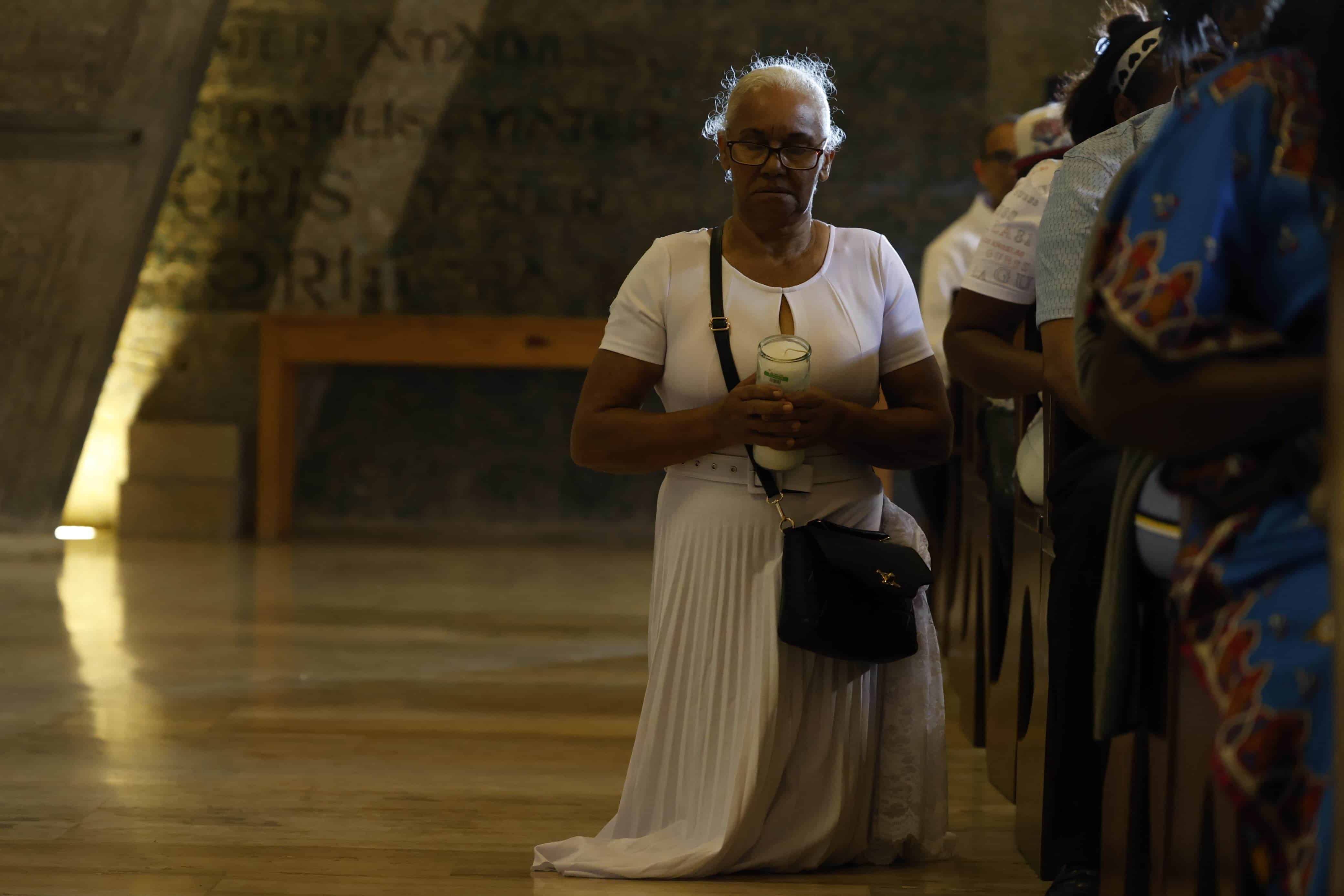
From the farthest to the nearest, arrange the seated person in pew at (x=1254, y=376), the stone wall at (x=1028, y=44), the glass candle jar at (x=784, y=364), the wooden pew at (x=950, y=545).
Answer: the stone wall at (x=1028, y=44)
the wooden pew at (x=950, y=545)
the glass candle jar at (x=784, y=364)
the seated person in pew at (x=1254, y=376)

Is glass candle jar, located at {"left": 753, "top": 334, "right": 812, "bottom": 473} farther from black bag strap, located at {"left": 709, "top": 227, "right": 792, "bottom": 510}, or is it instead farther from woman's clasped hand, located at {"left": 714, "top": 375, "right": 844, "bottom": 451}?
black bag strap, located at {"left": 709, "top": 227, "right": 792, "bottom": 510}

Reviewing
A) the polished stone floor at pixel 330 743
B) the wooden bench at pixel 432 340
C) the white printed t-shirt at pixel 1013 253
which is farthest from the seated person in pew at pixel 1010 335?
the wooden bench at pixel 432 340

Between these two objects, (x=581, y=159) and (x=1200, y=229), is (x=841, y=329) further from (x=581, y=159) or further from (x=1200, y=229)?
(x=581, y=159)

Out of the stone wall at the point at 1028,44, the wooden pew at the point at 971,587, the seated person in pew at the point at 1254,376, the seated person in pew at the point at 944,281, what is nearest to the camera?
the seated person in pew at the point at 1254,376

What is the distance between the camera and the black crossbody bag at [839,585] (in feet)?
7.82

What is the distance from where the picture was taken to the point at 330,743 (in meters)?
3.46

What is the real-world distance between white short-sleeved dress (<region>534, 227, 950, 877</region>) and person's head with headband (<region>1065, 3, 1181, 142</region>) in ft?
1.28

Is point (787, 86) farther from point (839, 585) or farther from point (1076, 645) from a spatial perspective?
point (1076, 645)

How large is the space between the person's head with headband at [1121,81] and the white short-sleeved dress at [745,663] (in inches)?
15.4

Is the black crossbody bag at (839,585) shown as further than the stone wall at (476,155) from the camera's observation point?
No

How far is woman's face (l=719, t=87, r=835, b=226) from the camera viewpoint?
241cm

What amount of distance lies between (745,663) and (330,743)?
138 centimetres

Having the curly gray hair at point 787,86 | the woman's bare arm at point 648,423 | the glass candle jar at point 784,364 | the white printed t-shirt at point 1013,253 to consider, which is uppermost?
the curly gray hair at point 787,86

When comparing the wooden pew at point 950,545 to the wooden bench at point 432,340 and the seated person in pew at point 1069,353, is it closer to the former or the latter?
the seated person in pew at point 1069,353
